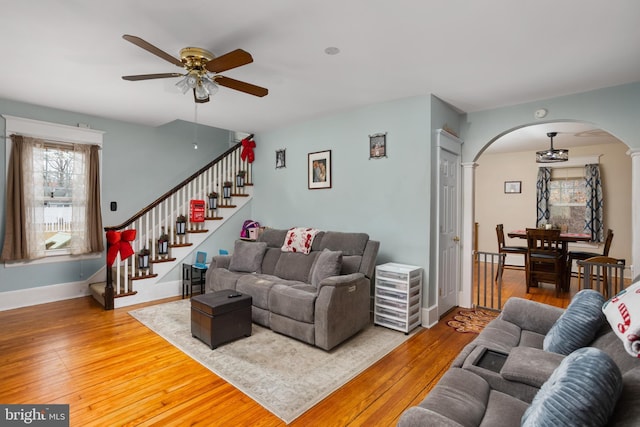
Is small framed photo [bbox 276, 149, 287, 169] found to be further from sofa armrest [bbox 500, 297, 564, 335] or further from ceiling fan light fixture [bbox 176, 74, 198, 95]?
sofa armrest [bbox 500, 297, 564, 335]

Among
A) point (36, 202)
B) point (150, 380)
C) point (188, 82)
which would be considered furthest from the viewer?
point (36, 202)

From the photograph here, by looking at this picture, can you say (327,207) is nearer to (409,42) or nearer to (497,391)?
(409,42)

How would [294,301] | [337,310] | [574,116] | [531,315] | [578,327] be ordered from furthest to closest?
[574,116] < [294,301] < [337,310] < [531,315] < [578,327]

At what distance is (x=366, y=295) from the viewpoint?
3.36m

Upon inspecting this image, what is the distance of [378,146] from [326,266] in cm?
164

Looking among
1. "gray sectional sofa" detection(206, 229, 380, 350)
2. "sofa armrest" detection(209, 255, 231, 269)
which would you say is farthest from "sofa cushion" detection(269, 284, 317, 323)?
"sofa armrest" detection(209, 255, 231, 269)

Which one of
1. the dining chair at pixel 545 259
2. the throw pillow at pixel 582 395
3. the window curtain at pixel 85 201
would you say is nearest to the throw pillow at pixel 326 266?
the throw pillow at pixel 582 395

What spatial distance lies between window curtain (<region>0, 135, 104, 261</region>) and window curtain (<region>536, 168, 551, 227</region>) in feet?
27.4

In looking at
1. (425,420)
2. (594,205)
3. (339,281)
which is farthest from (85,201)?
(594,205)

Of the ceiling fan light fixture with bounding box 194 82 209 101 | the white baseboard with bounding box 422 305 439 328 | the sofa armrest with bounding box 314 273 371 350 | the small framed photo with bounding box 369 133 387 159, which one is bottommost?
the white baseboard with bounding box 422 305 439 328

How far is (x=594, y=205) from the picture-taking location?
627 centimetres

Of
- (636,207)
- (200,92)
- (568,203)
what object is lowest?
(636,207)

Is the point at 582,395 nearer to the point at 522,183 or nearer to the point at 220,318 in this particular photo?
the point at 220,318

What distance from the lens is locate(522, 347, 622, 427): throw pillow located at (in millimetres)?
886
